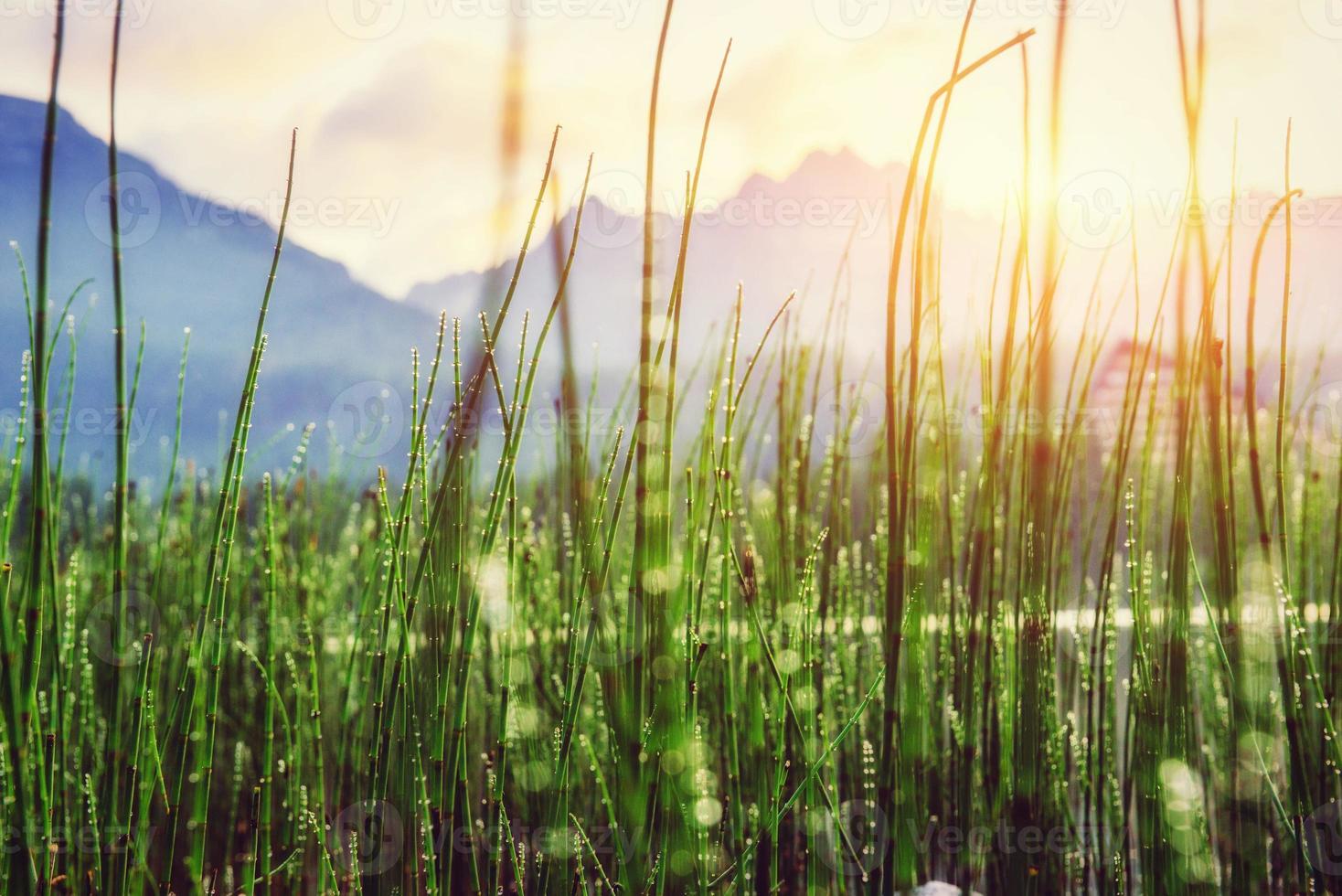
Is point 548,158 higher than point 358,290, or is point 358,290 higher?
point 358,290

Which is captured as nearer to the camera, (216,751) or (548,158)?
(548,158)

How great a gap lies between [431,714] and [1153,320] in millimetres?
942

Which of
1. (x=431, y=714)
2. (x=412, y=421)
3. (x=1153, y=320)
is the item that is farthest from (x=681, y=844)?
(x=1153, y=320)

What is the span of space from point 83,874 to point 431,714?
924mm

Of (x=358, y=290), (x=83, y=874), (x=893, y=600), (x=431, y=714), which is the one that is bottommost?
(x=83, y=874)

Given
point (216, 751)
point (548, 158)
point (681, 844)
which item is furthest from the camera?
point (216, 751)

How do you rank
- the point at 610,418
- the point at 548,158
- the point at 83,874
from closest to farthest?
the point at 548,158 < the point at 610,418 < the point at 83,874

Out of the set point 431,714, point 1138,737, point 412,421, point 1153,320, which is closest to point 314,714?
point 431,714

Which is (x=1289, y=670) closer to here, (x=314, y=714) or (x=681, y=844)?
(x=681, y=844)

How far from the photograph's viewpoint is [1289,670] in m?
0.80

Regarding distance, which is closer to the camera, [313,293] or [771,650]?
[771,650]

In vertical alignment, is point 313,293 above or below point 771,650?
above

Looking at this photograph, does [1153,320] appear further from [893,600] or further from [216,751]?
[216,751]

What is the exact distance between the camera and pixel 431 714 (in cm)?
85
